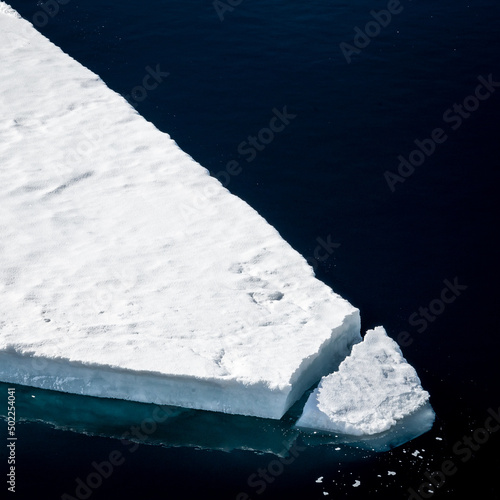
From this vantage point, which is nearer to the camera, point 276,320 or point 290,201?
point 276,320

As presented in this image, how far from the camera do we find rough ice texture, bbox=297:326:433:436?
3.84 meters

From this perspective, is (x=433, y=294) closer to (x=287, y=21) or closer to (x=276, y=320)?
(x=276, y=320)

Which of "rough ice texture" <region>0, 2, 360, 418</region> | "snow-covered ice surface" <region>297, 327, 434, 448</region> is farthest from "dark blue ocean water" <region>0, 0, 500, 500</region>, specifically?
"rough ice texture" <region>0, 2, 360, 418</region>

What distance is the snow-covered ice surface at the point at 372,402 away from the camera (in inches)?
151

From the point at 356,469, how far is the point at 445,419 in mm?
604

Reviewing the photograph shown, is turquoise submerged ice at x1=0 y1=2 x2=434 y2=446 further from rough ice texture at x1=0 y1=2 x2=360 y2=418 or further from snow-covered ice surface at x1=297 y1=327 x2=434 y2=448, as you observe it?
snow-covered ice surface at x1=297 y1=327 x2=434 y2=448

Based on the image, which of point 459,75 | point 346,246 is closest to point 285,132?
point 346,246

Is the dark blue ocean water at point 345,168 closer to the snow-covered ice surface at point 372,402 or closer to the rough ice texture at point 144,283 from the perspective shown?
the snow-covered ice surface at point 372,402

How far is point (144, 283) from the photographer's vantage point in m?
4.51

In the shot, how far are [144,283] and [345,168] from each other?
2242 mm

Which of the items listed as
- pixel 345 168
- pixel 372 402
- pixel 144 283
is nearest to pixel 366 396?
pixel 372 402

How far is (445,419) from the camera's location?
156 inches

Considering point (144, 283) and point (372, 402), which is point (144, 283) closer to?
point (144, 283)

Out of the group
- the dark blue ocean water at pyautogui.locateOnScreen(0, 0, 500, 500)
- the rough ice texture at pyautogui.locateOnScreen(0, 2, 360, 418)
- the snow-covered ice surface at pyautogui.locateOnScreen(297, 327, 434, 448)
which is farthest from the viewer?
the rough ice texture at pyautogui.locateOnScreen(0, 2, 360, 418)
